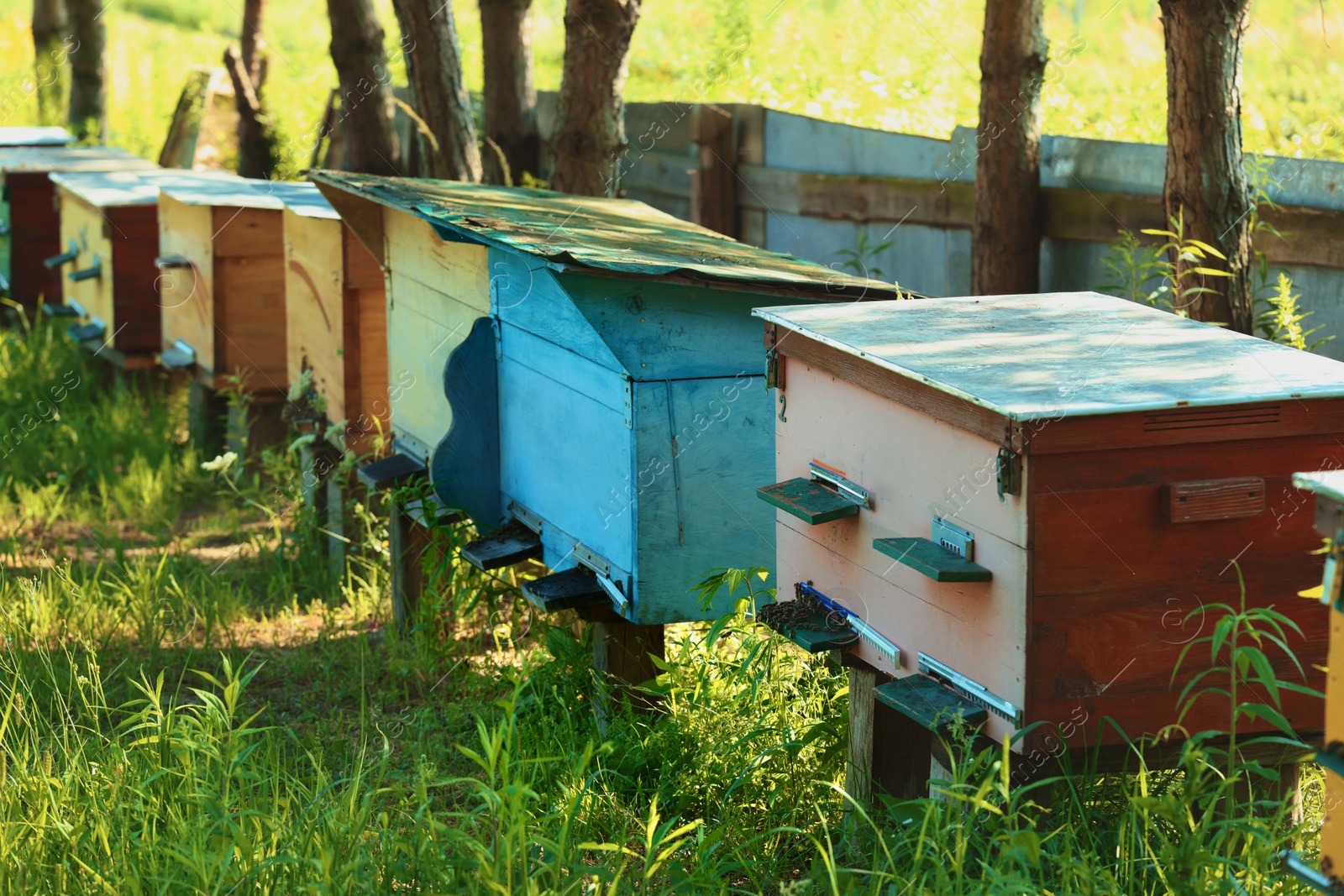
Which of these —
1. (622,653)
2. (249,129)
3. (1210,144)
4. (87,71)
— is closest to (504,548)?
(622,653)

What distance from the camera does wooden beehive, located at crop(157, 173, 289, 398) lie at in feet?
22.5

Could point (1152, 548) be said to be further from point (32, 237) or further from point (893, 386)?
point (32, 237)

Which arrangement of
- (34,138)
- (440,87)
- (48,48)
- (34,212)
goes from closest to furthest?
(440,87)
(34,212)
(34,138)
(48,48)

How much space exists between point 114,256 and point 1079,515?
6.90 metres

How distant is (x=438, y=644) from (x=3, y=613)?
162 centimetres

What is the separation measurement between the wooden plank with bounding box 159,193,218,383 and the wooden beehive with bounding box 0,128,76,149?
3412 mm

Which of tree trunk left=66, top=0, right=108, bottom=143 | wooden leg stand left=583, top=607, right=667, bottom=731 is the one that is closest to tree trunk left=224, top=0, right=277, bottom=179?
tree trunk left=66, top=0, right=108, bottom=143

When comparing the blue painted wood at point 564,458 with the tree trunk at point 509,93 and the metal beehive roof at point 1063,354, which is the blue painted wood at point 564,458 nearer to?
the metal beehive roof at point 1063,354

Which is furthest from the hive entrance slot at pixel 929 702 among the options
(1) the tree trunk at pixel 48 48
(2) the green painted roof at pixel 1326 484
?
(1) the tree trunk at pixel 48 48

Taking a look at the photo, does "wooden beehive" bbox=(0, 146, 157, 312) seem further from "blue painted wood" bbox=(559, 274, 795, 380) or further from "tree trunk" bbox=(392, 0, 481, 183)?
"blue painted wood" bbox=(559, 274, 795, 380)

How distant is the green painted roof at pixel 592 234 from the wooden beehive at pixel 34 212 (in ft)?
15.9

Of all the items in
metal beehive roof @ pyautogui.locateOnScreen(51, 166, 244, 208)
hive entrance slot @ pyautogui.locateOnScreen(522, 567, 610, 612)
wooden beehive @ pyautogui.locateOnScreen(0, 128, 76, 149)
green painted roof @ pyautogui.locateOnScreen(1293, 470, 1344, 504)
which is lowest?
hive entrance slot @ pyautogui.locateOnScreen(522, 567, 610, 612)

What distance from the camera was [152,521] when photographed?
289 inches

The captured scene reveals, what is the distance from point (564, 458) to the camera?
13.8 feet
